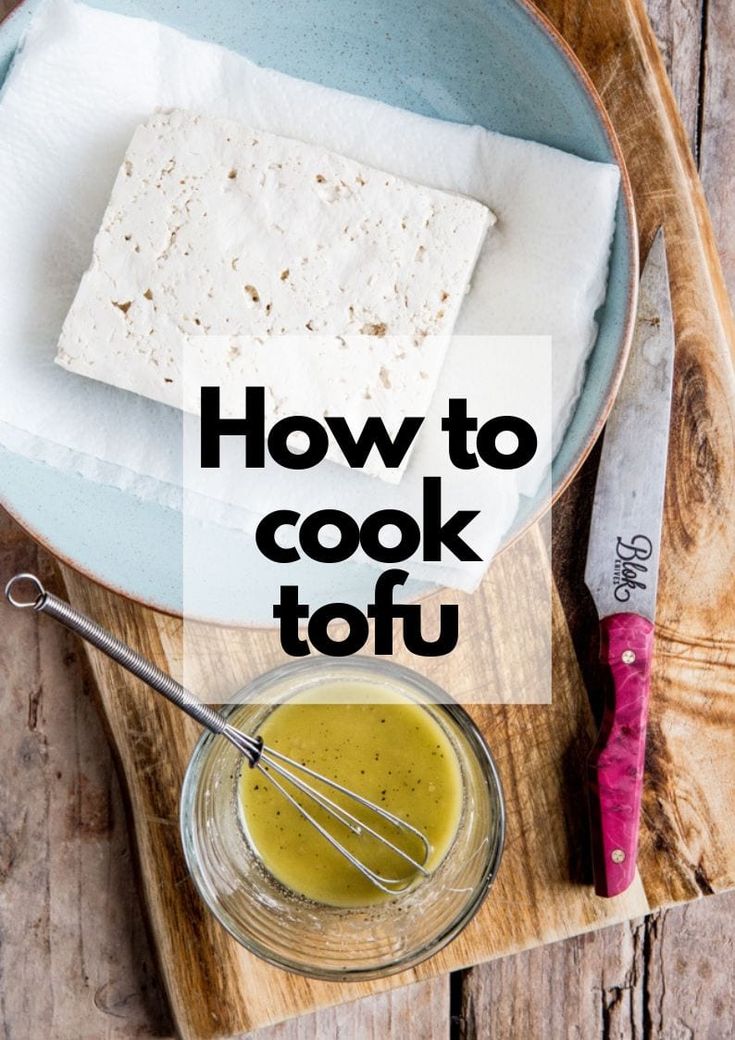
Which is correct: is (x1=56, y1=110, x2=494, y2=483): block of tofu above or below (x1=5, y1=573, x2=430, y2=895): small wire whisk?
above

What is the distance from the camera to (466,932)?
85cm

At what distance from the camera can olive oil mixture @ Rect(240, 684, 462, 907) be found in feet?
2.66

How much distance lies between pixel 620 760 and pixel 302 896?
27 cm

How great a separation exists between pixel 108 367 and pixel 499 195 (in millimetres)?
339

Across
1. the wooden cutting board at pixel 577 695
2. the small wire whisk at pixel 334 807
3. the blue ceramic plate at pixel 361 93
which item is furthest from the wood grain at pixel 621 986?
the blue ceramic plate at pixel 361 93

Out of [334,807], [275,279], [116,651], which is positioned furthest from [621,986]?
[275,279]

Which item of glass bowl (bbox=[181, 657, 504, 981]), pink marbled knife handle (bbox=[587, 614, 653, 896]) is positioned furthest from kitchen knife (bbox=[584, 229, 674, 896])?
glass bowl (bbox=[181, 657, 504, 981])

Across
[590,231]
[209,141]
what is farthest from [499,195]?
[209,141]

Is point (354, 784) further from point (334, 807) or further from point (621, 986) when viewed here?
point (621, 986)

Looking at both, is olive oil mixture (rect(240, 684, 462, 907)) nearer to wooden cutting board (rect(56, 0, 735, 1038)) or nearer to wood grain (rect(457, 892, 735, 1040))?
wooden cutting board (rect(56, 0, 735, 1038))

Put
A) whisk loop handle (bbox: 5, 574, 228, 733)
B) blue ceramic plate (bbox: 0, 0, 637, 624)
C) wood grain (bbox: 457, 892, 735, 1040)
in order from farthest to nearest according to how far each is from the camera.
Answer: wood grain (bbox: 457, 892, 735, 1040)
blue ceramic plate (bbox: 0, 0, 637, 624)
whisk loop handle (bbox: 5, 574, 228, 733)

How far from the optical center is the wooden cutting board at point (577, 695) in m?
0.85

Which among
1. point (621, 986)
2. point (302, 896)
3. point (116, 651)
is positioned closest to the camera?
point (116, 651)

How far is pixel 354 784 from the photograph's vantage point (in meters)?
0.81
